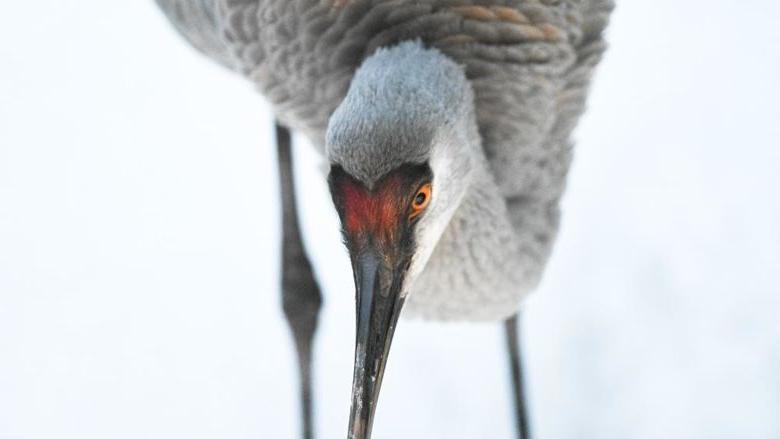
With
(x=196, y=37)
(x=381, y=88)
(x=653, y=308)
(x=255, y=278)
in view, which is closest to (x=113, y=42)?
(x=255, y=278)

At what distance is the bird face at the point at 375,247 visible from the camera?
200 cm

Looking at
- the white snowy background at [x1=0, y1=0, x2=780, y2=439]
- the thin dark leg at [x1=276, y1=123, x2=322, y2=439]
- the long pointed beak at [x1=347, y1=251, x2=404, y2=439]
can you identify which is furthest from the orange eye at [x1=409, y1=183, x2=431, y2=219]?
the white snowy background at [x1=0, y1=0, x2=780, y2=439]

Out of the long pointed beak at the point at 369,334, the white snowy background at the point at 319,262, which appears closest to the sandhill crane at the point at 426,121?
the long pointed beak at the point at 369,334

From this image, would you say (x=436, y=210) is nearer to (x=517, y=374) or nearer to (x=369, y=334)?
(x=369, y=334)

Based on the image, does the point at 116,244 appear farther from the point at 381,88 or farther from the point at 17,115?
the point at 381,88

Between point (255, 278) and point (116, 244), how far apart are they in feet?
1.54

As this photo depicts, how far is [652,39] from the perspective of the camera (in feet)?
15.4

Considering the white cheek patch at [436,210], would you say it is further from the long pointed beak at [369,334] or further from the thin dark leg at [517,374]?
the thin dark leg at [517,374]

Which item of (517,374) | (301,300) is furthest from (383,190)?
(517,374)

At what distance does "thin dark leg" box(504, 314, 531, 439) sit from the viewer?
3.32m

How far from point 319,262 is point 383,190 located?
1.84m

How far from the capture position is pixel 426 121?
2.06 m

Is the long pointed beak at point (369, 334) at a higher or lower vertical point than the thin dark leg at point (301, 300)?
lower

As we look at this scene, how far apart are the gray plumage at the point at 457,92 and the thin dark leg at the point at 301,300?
526mm
